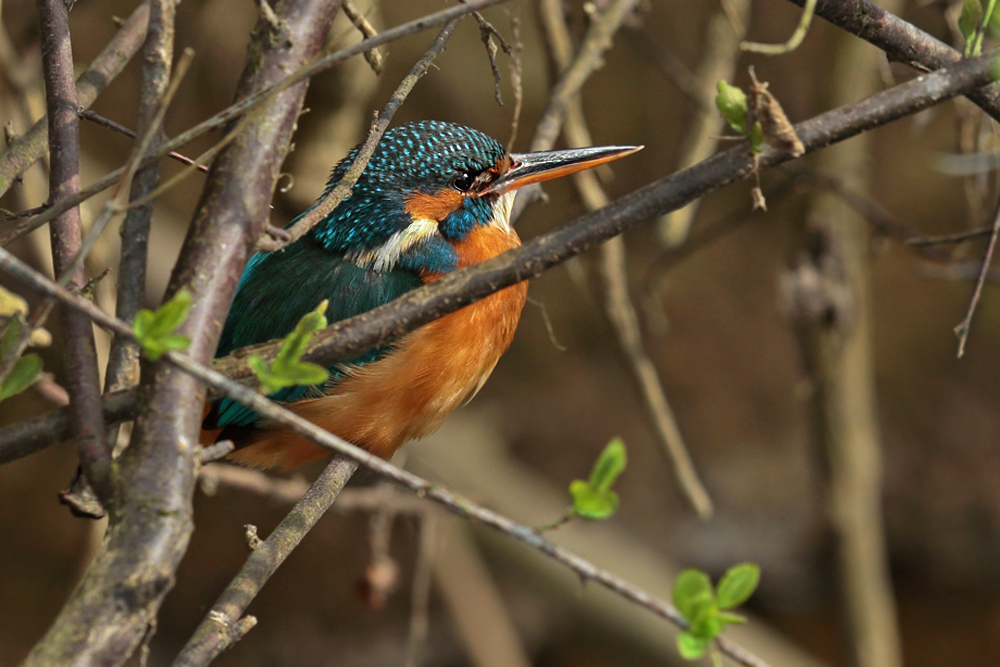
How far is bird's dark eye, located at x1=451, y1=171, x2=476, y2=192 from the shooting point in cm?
230

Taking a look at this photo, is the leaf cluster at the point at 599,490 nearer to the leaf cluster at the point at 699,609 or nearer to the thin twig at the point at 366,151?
the leaf cluster at the point at 699,609

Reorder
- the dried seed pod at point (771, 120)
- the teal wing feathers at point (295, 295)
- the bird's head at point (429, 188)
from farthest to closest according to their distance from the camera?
the bird's head at point (429, 188), the teal wing feathers at point (295, 295), the dried seed pod at point (771, 120)

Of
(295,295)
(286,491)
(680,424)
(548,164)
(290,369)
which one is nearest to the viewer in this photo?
(290,369)

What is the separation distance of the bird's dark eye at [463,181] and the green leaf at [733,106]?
1.27m

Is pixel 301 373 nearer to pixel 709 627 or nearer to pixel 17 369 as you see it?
pixel 17 369

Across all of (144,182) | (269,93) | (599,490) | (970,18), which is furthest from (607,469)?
(970,18)

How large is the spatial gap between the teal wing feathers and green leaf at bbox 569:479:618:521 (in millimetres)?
1185

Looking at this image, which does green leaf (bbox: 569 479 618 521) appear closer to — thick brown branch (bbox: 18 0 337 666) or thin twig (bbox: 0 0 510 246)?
thick brown branch (bbox: 18 0 337 666)

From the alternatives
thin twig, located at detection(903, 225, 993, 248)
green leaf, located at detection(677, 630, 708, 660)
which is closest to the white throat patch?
thin twig, located at detection(903, 225, 993, 248)

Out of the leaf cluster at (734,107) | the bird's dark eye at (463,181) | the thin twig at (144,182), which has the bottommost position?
the thin twig at (144,182)

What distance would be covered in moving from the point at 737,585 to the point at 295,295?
54.5 inches

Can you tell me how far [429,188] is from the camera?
7.52 ft

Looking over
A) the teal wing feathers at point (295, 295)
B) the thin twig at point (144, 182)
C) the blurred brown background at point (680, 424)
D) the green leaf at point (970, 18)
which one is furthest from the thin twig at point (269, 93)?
the blurred brown background at point (680, 424)

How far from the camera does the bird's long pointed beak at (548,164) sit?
2127mm
